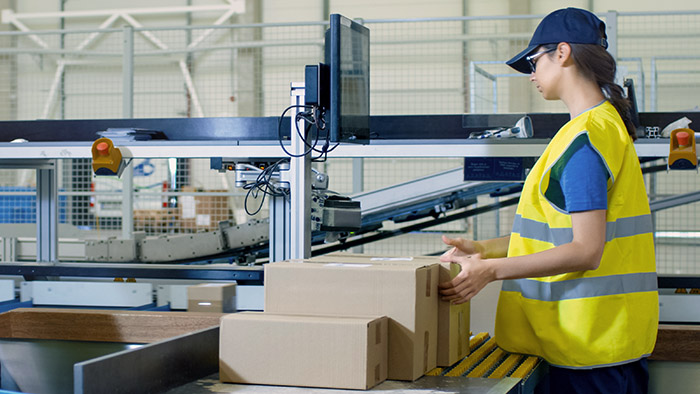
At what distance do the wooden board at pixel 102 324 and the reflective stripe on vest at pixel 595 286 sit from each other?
101 cm

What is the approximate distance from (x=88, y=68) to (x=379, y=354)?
429 inches

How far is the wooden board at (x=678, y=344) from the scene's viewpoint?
6.85 feet

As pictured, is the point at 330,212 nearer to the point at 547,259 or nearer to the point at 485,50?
the point at 547,259

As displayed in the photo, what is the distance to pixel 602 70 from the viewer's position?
1.58 metres

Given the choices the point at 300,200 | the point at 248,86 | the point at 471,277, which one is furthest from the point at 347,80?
the point at 248,86

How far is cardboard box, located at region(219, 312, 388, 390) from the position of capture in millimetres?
1426

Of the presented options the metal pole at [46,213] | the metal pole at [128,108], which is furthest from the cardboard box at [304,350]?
the metal pole at [128,108]

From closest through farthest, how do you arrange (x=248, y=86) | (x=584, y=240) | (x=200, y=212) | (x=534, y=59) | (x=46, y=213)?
(x=584, y=240)
(x=534, y=59)
(x=46, y=213)
(x=200, y=212)
(x=248, y=86)

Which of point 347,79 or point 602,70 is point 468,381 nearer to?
point 602,70

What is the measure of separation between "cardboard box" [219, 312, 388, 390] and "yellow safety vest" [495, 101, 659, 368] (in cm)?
40

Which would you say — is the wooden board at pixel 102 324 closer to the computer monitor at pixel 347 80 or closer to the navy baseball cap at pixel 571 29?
the computer monitor at pixel 347 80

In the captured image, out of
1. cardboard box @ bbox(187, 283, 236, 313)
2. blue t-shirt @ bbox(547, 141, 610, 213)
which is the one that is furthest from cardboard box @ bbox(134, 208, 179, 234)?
blue t-shirt @ bbox(547, 141, 610, 213)

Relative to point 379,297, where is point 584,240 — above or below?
above

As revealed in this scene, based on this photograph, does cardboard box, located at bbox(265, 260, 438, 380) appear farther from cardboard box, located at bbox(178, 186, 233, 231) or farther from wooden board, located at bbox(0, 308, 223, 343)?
cardboard box, located at bbox(178, 186, 233, 231)
